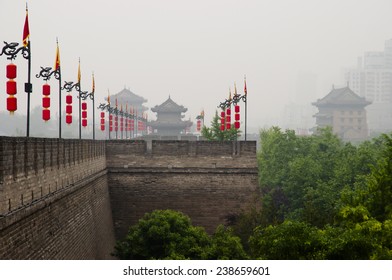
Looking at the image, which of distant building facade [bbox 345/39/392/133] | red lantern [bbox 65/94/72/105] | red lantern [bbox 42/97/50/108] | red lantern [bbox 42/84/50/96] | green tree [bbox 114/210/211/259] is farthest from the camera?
distant building facade [bbox 345/39/392/133]

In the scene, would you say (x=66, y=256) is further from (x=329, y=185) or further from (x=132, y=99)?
(x=132, y=99)

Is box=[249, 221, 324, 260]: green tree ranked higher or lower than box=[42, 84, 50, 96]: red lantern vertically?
lower

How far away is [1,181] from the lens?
32.9ft

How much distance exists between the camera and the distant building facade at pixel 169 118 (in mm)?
68000

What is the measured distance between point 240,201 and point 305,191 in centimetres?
429

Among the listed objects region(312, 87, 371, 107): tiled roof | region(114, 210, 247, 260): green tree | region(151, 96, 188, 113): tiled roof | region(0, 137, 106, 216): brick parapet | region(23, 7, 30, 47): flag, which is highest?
region(312, 87, 371, 107): tiled roof

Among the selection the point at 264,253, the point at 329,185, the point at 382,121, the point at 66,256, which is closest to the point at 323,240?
the point at 264,253

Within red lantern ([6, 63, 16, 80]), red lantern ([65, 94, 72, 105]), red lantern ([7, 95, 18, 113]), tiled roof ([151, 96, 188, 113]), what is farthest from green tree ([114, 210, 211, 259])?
tiled roof ([151, 96, 188, 113])

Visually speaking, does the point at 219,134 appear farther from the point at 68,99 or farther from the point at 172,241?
the point at 172,241

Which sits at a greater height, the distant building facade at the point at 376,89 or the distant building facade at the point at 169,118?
the distant building facade at the point at 376,89

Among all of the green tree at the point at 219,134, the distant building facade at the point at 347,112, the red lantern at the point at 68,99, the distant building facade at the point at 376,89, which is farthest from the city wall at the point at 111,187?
the distant building facade at the point at 376,89

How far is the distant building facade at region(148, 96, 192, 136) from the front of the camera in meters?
68.0

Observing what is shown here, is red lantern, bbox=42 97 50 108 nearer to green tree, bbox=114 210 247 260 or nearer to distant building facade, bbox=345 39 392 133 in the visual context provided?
green tree, bbox=114 210 247 260

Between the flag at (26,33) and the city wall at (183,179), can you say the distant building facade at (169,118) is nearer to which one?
the city wall at (183,179)
